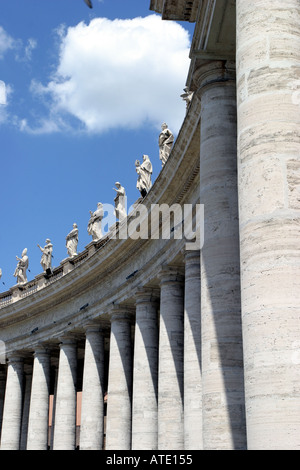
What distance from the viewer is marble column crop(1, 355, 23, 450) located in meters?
81.9

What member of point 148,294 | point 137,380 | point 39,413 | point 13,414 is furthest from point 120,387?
point 13,414

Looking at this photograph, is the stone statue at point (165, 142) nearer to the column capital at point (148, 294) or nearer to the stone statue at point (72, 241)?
the column capital at point (148, 294)

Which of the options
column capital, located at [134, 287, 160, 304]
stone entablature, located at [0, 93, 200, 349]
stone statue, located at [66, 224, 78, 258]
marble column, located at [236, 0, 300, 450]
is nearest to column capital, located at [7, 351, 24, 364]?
stone entablature, located at [0, 93, 200, 349]

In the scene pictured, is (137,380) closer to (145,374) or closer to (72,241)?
(145,374)

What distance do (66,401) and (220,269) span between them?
46799 millimetres

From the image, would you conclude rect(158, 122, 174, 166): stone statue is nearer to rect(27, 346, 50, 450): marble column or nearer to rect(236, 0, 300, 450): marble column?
rect(236, 0, 300, 450): marble column

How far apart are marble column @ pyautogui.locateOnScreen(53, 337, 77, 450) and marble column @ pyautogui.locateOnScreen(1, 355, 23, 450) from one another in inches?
490

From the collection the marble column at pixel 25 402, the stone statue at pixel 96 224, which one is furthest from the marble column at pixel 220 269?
the marble column at pixel 25 402

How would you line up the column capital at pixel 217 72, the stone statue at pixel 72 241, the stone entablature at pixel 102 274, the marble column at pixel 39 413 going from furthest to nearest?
the stone statue at pixel 72 241, the marble column at pixel 39 413, the stone entablature at pixel 102 274, the column capital at pixel 217 72

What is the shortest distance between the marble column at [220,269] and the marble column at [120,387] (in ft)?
105

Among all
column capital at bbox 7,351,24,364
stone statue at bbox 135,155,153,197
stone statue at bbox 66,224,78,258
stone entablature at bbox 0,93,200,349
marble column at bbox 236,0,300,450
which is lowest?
marble column at bbox 236,0,300,450

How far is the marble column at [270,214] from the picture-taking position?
17.1m

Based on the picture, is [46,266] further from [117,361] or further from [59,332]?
[117,361]

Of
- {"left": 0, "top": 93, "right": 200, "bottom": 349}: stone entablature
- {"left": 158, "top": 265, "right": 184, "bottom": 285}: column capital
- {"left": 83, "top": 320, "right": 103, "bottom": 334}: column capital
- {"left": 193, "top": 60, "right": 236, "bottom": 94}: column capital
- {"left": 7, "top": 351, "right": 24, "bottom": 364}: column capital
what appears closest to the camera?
{"left": 193, "top": 60, "right": 236, "bottom": 94}: column capital
